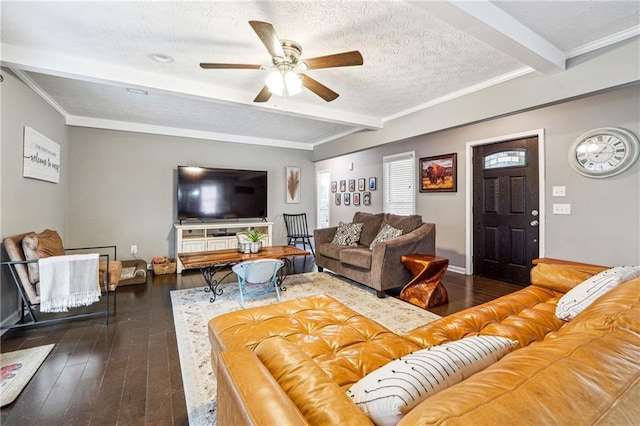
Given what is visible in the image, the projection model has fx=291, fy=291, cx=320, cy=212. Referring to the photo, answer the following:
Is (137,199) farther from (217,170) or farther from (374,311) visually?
(374,311)

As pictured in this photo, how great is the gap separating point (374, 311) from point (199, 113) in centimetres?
373

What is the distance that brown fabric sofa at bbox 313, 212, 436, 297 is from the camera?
3441mm

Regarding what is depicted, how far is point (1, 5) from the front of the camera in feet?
6.45

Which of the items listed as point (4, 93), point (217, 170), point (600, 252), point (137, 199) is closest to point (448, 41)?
point (600, 252)

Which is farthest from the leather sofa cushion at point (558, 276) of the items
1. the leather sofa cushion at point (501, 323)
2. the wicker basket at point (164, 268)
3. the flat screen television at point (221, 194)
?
the wicker basket at point (164, 268)

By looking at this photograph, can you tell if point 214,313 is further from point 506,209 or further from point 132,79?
point 506,209

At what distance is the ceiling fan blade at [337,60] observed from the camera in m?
2.13

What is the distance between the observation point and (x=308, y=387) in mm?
844

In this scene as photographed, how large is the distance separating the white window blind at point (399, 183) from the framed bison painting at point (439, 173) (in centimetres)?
22

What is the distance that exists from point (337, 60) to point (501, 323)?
2.09 meters

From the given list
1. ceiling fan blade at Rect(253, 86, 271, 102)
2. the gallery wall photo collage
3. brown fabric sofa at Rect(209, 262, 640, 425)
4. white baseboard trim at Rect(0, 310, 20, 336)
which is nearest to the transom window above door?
the gallery wall photo collage

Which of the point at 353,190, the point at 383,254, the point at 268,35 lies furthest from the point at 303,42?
the point at 353,190

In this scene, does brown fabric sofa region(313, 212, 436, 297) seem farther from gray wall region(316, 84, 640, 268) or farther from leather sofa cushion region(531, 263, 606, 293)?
leather sofa cushion region(531, 263, 606, 293)

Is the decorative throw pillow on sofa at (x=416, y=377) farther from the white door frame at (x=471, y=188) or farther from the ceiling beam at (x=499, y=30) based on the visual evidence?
the white door frame at (x=471, y=188)
